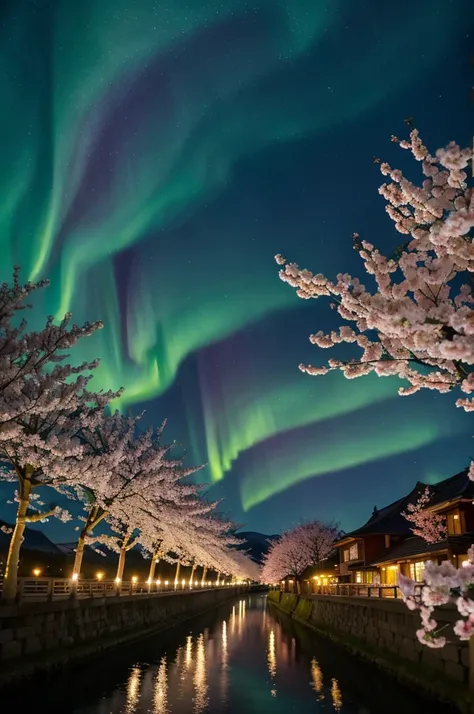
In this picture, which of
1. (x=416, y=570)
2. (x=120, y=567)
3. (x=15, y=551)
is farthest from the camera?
(x=416, y=570)

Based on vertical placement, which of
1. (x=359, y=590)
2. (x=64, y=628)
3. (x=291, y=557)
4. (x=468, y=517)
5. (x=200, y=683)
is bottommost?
(x=200, y=683)

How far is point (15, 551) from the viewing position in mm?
21312

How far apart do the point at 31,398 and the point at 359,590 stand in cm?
2793

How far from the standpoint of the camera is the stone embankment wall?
18234 millimetres

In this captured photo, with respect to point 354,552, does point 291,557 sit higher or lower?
lower

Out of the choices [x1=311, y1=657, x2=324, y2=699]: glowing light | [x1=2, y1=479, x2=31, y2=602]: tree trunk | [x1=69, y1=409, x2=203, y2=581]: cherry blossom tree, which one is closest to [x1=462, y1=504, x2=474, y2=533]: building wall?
Result: [x1=311, y1=657, x2=324, y2=699]: glowing light

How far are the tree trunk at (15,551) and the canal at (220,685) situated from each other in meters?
3.27

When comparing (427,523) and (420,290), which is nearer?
(420,290)

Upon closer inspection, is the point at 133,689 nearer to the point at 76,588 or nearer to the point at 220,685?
the point at 220,685

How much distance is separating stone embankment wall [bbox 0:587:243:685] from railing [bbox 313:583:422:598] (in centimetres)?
1296

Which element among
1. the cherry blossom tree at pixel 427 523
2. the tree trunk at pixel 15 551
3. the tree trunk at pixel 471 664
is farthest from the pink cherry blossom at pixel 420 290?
the cherry blossom tree at pixel 427 523

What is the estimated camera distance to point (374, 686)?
64.1ft

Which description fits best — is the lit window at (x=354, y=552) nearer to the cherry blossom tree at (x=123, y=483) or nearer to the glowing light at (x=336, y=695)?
the cherry blossom tree at (x=123, y=483)

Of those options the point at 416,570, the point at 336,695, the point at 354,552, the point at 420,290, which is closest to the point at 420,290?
the point at 420,290
